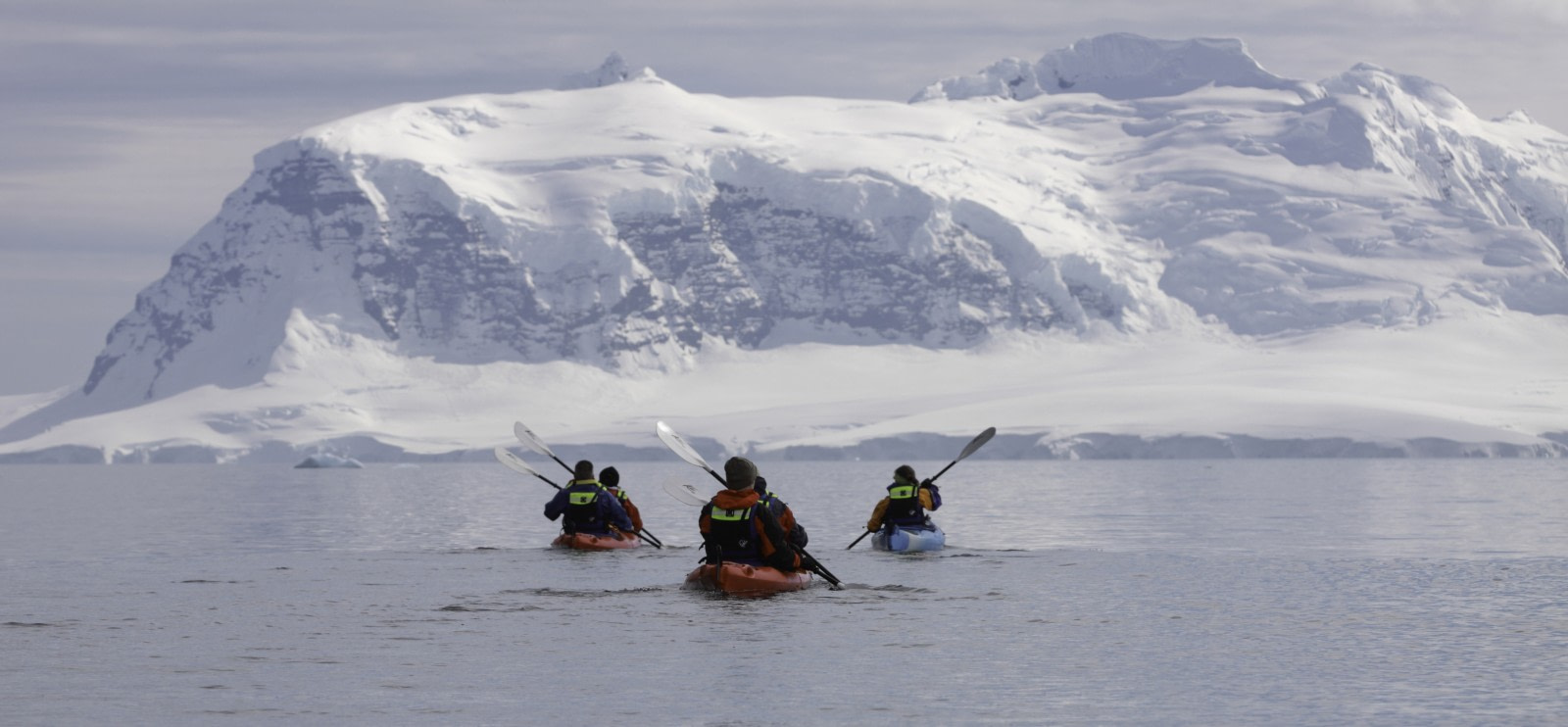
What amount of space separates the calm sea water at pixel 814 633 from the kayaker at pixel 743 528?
2.06 ft

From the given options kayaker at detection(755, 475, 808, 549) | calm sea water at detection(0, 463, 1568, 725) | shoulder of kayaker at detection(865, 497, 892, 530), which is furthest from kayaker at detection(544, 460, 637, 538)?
kayaker at detection(755, 475, 808, 549)

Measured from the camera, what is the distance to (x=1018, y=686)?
18.7 metres

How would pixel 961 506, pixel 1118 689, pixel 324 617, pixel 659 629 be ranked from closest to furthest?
1. pixel 1118 689
2. pixel 659 629
3. pixel 324 617
4. pixel 961 506

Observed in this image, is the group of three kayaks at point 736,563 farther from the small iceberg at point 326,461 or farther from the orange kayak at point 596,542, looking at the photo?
the small iceberg at point 326,461

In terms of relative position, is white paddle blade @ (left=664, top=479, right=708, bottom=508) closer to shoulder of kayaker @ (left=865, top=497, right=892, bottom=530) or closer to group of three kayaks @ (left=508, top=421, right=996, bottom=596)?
group of three kayaks @ (left=508, top=421, right=996, bottom=596)

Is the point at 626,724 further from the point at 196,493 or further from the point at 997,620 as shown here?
the point at 196,493

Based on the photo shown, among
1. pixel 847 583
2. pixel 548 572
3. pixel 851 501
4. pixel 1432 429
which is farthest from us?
pixel 1432 429

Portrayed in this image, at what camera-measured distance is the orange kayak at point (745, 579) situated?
85.4ft

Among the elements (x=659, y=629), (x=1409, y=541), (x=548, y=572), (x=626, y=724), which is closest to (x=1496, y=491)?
(x=1409, y=541)

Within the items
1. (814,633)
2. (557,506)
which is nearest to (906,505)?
(557,506)

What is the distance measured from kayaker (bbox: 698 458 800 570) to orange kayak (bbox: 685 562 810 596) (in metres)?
0.13

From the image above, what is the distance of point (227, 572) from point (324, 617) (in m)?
9.40

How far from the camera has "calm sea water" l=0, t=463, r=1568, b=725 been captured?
17.6 metres

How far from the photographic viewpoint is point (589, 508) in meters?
36.1
